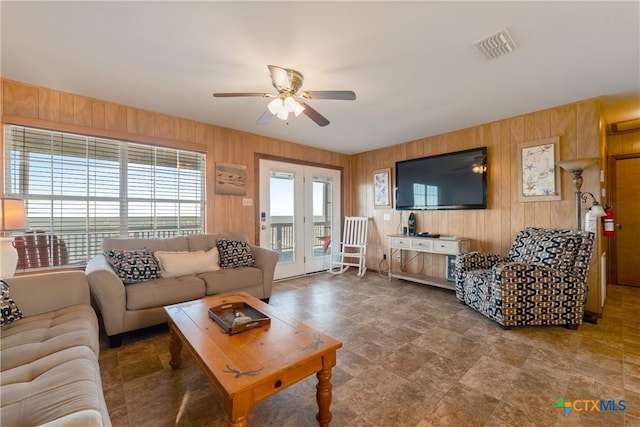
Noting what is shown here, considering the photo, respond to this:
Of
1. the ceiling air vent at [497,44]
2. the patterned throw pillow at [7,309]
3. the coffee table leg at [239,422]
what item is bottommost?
the coffee table leg at [239,422]

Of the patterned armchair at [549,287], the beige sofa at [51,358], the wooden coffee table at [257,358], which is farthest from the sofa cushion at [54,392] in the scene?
the patterned armchair at [549,287]

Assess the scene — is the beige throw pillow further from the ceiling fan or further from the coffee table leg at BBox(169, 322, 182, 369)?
the ceiling fan

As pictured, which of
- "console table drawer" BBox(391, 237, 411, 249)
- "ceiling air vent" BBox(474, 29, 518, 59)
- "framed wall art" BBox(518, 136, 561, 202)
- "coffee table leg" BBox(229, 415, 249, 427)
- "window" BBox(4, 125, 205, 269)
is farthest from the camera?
"console table drawer" BBox(391, 237, 411, 249)

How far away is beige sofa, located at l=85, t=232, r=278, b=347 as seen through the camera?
7.03 ft

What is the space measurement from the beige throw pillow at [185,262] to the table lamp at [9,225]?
991mm

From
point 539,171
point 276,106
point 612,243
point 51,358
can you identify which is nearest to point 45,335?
point 51,358

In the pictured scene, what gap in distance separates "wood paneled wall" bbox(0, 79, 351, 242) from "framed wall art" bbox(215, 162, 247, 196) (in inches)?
2.8

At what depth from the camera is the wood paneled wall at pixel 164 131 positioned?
2.49 meters

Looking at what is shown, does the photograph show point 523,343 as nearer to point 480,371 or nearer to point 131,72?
point 480,371

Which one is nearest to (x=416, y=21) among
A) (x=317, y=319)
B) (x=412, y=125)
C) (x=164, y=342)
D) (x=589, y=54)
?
(x=589, y=54)

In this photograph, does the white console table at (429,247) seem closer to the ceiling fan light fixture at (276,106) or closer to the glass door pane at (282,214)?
the glass door pane at (282,214)

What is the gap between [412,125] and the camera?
12.1 feet

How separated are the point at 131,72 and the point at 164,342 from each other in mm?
2375

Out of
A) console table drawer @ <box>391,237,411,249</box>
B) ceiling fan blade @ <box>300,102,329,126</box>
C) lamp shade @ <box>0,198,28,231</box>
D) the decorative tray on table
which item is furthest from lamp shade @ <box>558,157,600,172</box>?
lamp shade @ <box>0,198,28,231</box>
